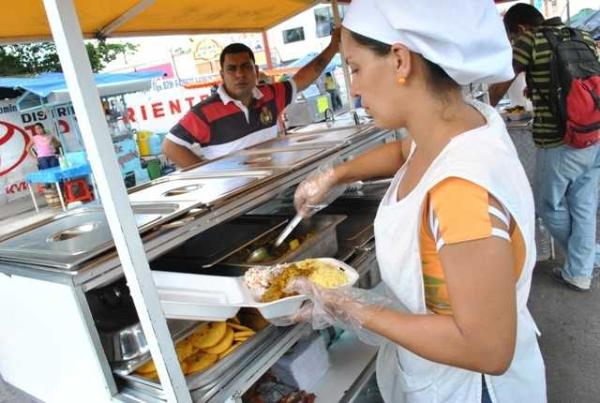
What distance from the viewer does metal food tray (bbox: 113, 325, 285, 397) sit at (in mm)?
1079

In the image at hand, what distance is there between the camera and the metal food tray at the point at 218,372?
42.5 inches

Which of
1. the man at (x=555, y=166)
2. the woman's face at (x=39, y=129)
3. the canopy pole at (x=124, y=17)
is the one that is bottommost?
the man at (x=555, y=166)

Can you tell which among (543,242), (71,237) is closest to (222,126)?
(71,237)

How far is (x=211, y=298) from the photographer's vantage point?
1.13 m

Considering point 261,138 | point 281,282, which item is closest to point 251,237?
point 281,282

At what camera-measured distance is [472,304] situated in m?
0.73

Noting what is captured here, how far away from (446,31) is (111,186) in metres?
0.69

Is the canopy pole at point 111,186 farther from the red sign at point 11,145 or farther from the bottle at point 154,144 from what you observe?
the red sign at point 11,145

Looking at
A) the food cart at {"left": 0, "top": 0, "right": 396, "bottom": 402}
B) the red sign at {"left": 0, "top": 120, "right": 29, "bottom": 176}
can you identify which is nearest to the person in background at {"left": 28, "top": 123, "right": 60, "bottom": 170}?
the red sign at {"left": 0, "top": 120, "right": 29, "bottom": 176}

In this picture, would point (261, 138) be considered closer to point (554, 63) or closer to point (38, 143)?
point (554, 63)

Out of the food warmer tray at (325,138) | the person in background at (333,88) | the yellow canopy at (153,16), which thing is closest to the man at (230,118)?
the yellow canopy at (153,16)

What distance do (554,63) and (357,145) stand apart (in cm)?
145

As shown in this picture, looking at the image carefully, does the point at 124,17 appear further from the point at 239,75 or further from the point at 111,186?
the point at 111,186

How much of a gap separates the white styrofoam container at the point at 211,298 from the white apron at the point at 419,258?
0.21 m
